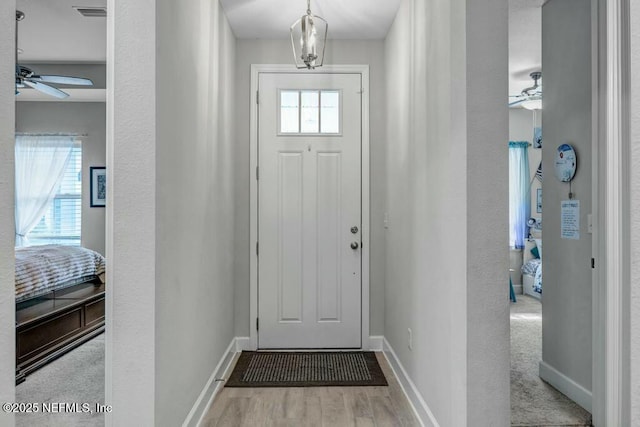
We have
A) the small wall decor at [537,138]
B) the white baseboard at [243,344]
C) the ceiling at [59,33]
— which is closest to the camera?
the ceiling at [59,33]

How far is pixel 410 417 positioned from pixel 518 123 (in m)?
5.17

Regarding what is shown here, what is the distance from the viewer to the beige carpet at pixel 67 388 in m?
2.37

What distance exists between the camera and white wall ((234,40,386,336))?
3.60 metres

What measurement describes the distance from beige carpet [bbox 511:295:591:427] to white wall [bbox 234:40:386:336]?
1.13m

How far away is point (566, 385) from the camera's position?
8.46 feet

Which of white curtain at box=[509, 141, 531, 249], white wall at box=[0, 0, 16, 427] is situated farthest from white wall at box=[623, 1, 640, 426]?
white curtain at box=[509, 141, 531, 249]

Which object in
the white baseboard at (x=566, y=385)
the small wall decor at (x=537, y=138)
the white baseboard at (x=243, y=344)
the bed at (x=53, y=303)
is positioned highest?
the small wall decor at (x=537, y=138)

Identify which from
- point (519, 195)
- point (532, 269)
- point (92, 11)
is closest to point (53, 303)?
point (92, 11)

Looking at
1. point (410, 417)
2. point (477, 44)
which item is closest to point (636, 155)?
point (477, 44)

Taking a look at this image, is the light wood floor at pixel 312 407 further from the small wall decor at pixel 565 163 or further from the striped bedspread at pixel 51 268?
the striped bedspread at pixel 51 268

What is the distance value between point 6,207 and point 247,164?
2813 mm

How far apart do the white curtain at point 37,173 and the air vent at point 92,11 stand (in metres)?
2.65

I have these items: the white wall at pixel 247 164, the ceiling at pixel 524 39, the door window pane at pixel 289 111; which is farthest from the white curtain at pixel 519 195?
the door window pane at pixel 289 111

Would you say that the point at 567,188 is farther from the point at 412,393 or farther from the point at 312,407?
the point at 312,407
